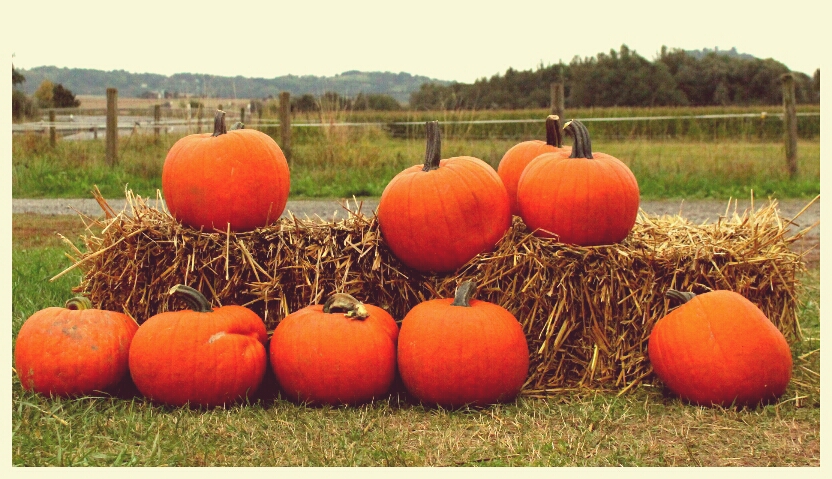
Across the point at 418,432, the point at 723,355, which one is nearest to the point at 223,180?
the point at 418,432

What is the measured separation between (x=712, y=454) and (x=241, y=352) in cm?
208

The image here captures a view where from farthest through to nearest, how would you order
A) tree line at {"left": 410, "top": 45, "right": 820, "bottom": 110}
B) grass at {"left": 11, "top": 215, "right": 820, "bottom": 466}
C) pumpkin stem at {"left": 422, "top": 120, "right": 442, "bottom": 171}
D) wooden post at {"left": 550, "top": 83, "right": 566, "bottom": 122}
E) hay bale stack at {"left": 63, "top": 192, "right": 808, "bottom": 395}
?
tree line at {"left": 410, "top": 45, "right": 820, "bottom": 110} < wooden post at {"left": 550, "top": 83, "right": 566, "bottom": 122} < pumpkin stem at {"left": 422, "top": 120, "right": 442, "bottom": 171} < hay bale stack at {"left": 63, "top": 192, "right": 808, "bottom": 395} < grass at {"left": 11, "top": 215, "right": 820, "bottom": 466}

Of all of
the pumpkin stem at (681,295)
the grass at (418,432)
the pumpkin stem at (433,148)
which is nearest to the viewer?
the grass at (418,432)

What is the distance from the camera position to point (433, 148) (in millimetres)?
4383

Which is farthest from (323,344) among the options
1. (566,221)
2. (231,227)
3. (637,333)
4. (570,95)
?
(570,95)

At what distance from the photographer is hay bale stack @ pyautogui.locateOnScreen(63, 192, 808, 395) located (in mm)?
4223

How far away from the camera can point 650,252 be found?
4.33m

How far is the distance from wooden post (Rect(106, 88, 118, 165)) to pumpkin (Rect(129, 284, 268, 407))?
989 cm

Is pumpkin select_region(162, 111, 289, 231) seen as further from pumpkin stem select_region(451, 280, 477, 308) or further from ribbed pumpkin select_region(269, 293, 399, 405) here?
pumpkin stem select_region(451, 280, 477, 308)

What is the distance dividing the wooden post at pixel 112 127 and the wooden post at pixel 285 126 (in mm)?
2594

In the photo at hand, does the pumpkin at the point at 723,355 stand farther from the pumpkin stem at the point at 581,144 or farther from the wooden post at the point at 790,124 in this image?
the wooden post at the point at 790,124

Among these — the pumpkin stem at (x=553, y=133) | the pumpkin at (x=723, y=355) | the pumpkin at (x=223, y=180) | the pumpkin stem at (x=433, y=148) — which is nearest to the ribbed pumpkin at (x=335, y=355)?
the pumpkin at (x=223, y=180)

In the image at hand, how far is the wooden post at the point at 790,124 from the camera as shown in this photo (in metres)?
12.4

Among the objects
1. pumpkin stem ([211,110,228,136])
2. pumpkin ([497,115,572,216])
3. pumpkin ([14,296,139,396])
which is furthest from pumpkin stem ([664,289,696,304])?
pumpkin ([14,296,139,396])
